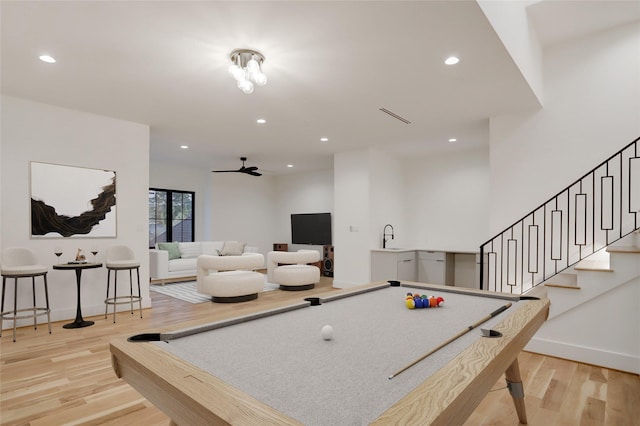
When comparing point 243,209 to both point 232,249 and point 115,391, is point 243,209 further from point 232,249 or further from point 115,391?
point 115,391

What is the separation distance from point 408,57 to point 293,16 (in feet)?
3.83

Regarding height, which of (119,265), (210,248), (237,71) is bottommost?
(210,248)

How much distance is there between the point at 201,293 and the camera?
5.76m

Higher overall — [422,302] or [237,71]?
[237,71]

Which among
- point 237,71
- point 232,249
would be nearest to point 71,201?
point 237,71

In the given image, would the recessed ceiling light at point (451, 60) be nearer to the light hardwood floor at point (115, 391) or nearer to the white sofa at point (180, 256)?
the light hardwood floor at point (115, 391)

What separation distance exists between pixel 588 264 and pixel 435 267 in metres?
3.06

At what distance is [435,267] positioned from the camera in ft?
21.2

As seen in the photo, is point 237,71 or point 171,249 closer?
point 237,71

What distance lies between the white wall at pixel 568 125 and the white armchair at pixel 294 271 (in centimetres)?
340

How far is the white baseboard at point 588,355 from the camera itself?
9.83 feet

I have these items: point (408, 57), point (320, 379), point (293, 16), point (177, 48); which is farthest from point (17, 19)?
point (320, 379)

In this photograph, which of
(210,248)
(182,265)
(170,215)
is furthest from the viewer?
(170,215)

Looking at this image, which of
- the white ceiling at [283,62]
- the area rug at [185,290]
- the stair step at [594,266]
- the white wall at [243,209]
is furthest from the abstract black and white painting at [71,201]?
the stair step at [594,266]
